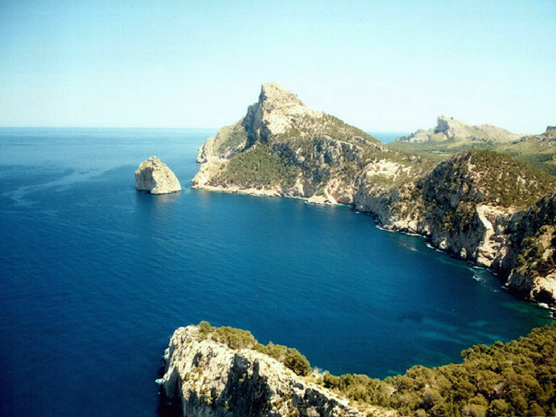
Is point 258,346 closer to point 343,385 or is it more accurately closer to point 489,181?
point 343,385

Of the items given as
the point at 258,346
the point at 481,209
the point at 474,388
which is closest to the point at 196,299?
the point at 258,346

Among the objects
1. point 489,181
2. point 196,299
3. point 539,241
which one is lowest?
point 196,299

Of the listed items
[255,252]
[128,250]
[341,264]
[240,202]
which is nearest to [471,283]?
[341,264]

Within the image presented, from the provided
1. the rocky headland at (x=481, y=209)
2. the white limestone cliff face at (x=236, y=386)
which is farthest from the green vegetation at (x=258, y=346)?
the rocky headland at (x=481, y=209)

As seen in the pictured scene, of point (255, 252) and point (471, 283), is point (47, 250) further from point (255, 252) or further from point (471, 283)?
point (471, 283)

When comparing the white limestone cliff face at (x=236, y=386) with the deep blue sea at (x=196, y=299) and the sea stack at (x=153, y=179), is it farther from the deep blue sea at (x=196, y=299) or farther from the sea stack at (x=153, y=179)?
the sea stack at (x=153, y=179)

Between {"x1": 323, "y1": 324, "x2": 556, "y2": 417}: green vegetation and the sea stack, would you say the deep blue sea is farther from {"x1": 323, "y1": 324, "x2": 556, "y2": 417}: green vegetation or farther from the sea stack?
the sea stack
